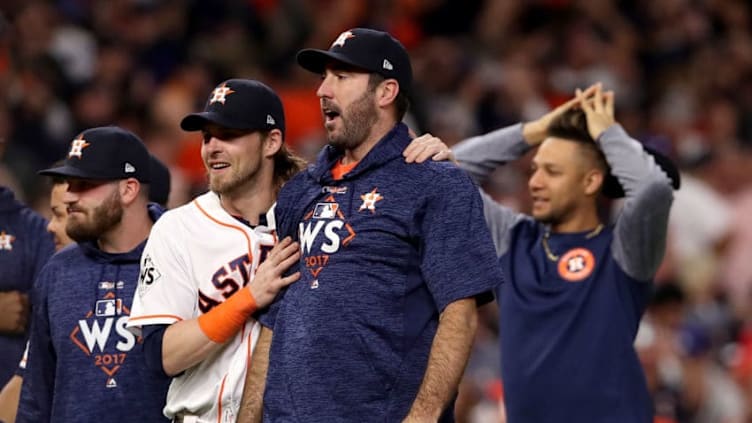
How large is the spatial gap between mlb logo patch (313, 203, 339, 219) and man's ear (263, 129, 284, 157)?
434 millimetres

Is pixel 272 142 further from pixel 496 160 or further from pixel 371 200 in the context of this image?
pixel 496 160

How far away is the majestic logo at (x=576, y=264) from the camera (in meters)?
6.59

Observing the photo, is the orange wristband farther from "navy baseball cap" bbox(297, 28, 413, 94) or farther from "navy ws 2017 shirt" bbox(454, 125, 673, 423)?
"navy ws 2017 shirt" bbox(454, 125, 673, 423)

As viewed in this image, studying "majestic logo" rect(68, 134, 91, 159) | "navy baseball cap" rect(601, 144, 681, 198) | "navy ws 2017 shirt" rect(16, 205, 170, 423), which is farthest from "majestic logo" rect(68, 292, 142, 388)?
"navy baseball cap" rect(601, 144, 681, 198)

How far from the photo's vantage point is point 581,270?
6602mm

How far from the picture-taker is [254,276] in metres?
5.47

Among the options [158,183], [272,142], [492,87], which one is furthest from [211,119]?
[492,87]

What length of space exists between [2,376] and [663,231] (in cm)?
290

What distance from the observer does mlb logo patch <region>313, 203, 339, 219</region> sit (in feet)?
17.2

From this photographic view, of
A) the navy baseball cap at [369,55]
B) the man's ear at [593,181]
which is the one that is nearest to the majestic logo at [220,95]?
the navy baseball cap at [369,55]

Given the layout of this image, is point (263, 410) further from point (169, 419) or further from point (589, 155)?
point (589, 155)

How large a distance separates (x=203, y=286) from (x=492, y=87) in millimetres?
7726

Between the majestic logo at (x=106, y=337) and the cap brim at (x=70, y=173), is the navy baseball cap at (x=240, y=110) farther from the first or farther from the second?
the majestic logo at (x=106, y=337)

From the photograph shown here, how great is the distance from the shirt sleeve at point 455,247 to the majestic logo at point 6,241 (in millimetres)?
2176
